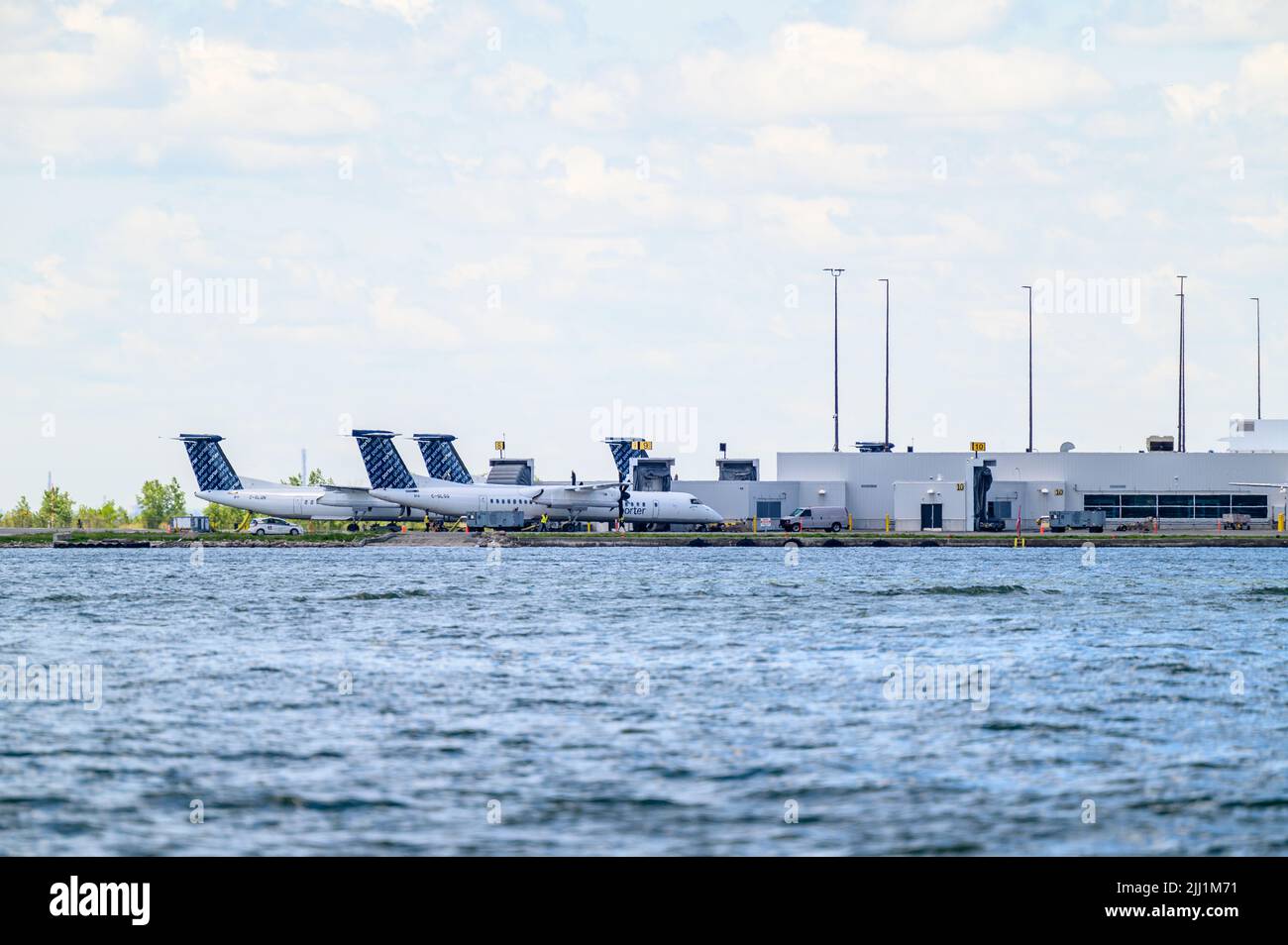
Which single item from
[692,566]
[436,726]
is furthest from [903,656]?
[692,566]

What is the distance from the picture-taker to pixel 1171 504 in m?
140

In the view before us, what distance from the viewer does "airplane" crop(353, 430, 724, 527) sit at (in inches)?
5433

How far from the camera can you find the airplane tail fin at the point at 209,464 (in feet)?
513

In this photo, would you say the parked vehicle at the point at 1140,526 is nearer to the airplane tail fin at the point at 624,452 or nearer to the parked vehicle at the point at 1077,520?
the parked vehicle at the point at 1077,520

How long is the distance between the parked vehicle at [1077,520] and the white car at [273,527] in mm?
69776

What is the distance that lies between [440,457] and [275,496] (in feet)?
52.7

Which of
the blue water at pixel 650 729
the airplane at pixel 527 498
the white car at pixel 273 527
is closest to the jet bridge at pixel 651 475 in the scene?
the airplane at pixel 527 498

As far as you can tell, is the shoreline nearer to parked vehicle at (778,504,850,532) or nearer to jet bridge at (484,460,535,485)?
parked vehicle at (778,504,850,532)

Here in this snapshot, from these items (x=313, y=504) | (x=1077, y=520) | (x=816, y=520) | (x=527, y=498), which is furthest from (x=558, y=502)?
(x=1077, y=520)

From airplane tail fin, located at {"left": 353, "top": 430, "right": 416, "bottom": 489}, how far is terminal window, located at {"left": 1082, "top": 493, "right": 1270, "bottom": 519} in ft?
194

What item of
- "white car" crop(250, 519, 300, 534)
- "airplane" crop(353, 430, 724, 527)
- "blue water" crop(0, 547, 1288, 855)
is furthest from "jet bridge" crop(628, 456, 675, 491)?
"blue water" crop(0, 547, 1288, 855)
